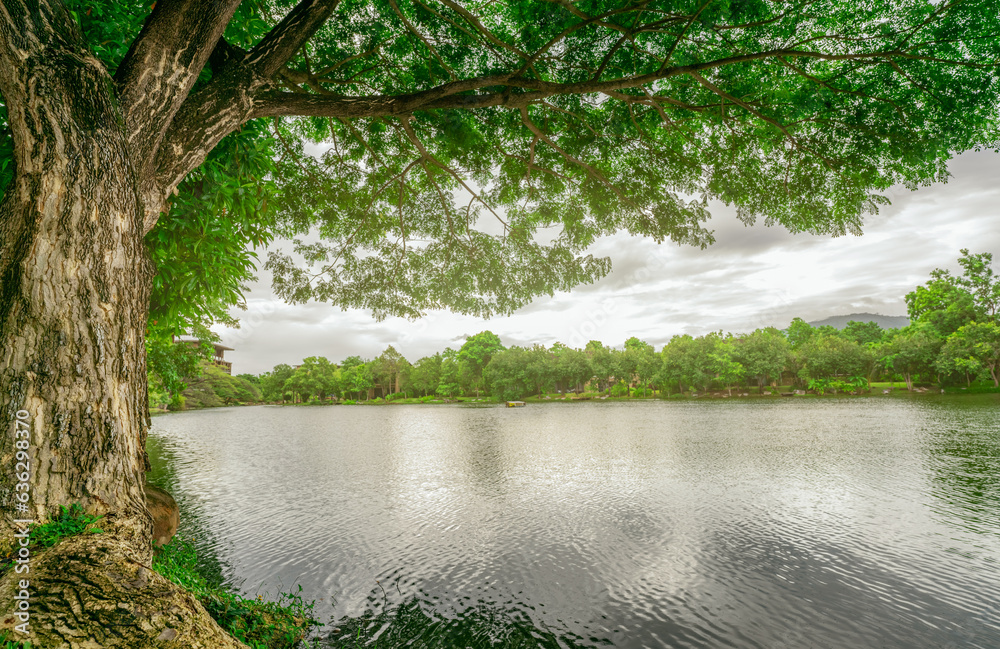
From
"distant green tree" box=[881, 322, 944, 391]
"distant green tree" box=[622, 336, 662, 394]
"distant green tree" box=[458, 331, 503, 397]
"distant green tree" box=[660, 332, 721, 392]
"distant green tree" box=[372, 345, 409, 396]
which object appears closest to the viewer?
"distant green tree" box=[881, 322, 944, 391]

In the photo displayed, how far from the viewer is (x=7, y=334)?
6.08ft

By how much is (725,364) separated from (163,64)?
56719 mm

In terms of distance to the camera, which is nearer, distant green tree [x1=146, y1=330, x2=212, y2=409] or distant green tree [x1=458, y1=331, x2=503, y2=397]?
distant green tree [x1=146, y1=330, x2=212, y2=409]

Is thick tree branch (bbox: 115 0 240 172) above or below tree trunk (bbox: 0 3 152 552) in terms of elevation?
above

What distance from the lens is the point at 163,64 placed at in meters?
2.55

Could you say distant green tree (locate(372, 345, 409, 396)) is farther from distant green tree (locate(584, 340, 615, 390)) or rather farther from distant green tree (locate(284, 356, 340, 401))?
distant green tree (locate(584, 340, 615, 390))

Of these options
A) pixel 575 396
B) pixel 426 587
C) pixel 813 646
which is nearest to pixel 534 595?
pixel 426 587

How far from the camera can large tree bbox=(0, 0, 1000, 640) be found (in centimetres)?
201

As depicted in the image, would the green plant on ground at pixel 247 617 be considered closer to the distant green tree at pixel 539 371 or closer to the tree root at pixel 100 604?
the tree root at pixel 100 604

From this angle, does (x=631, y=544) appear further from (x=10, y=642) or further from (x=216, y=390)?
(x=216, y=390)

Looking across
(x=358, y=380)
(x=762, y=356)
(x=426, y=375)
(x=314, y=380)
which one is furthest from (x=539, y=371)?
(x=314, y=380)

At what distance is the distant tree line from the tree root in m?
53.5

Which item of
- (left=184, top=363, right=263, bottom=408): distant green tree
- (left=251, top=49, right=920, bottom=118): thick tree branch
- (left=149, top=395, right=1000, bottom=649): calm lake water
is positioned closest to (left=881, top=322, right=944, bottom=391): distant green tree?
(left=149, top=395, right=1000, bottom=649): calm lake water

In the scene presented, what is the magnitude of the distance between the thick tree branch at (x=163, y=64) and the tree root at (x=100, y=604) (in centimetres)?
200
